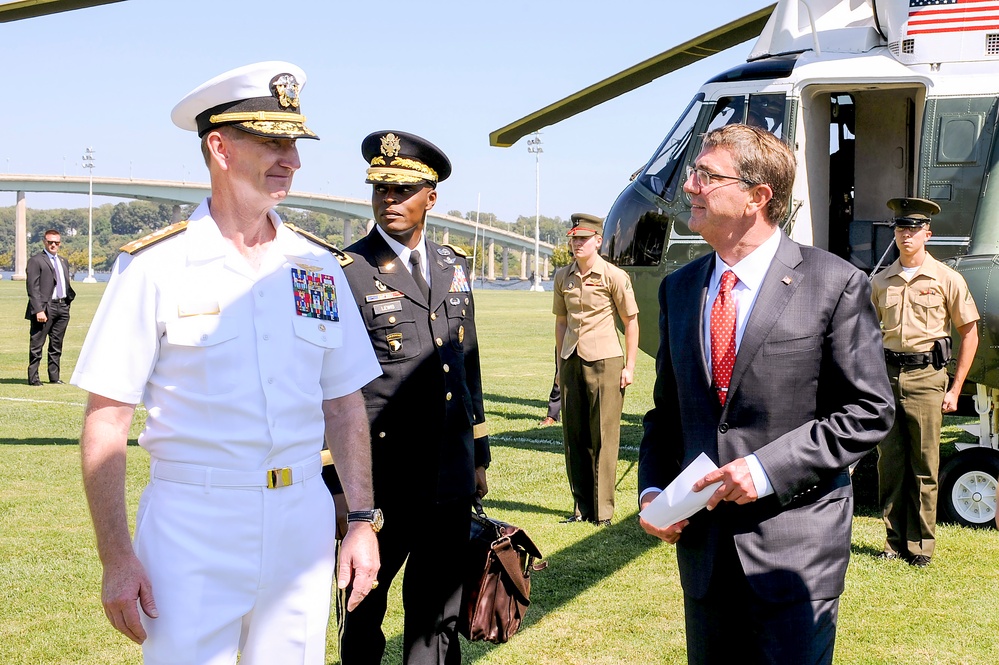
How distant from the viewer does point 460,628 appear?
3.92 m

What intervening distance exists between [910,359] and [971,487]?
4.05 ft

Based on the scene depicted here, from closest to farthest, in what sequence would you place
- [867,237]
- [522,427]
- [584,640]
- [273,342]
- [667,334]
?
[273,342], [667,334], [584,640], [867,237], [522,427]

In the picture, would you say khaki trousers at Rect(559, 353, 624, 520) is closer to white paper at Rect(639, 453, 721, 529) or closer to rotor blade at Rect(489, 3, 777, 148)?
rotor blade at Rect(489, 3, 777, 148)

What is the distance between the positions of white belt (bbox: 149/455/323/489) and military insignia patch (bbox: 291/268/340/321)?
0.41m

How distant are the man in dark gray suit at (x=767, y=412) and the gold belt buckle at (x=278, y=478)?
0.95 metres

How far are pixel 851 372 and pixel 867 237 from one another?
6142 millimetres

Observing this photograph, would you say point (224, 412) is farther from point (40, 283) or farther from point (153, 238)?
point (40, 283)

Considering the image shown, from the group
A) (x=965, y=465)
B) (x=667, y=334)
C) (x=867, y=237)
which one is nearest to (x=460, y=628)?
(x=667, y=334)

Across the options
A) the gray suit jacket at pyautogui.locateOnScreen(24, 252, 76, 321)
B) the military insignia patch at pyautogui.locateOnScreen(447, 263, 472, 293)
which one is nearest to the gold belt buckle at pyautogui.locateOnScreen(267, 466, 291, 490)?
the military insignia patch at pyautogui.locateOnScreen(447, 263, 472, 293)

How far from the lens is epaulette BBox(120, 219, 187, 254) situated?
95.3 inches

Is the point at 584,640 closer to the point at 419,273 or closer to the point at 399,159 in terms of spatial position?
the point at 419,273

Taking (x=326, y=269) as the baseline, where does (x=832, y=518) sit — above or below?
below

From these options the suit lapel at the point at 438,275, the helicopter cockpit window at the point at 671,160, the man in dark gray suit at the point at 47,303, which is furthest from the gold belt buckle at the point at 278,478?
the man in dark gray suit at the point at 47,303

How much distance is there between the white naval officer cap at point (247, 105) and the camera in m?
2.53
